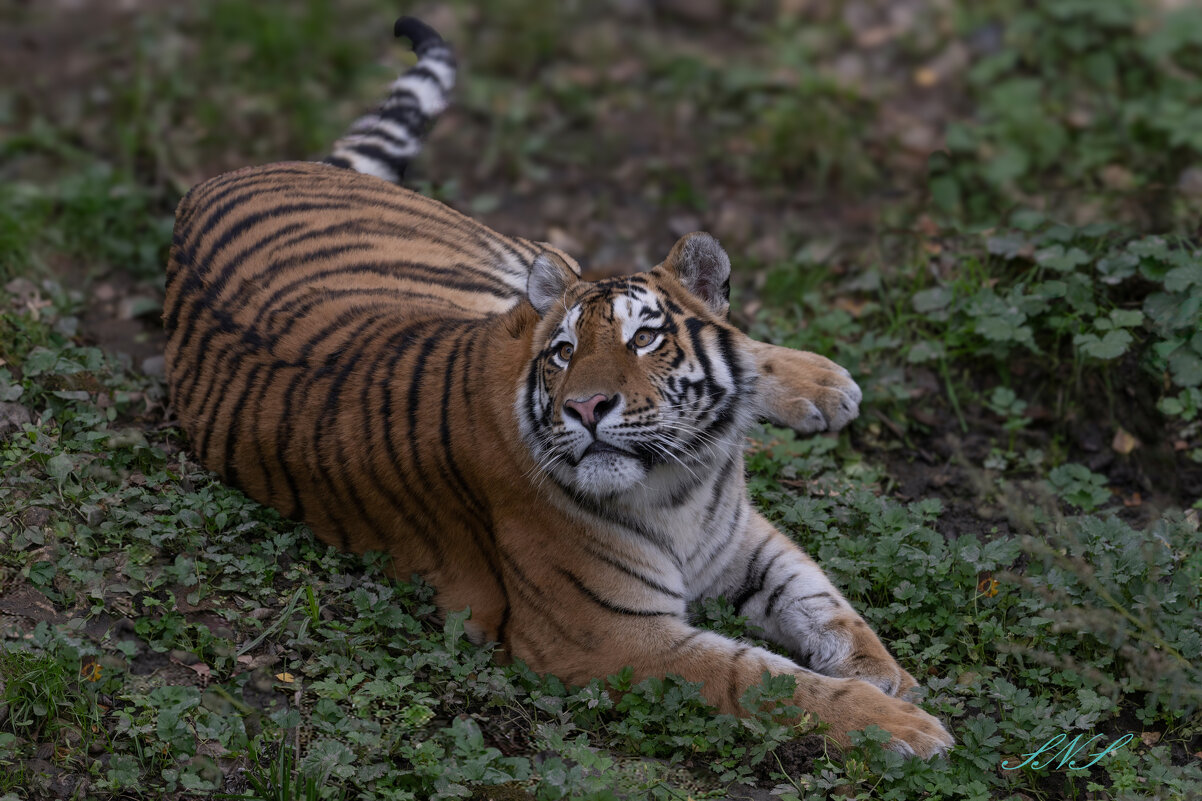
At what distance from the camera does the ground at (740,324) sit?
2.71 metres

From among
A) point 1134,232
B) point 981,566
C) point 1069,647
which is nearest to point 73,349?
point 981,566

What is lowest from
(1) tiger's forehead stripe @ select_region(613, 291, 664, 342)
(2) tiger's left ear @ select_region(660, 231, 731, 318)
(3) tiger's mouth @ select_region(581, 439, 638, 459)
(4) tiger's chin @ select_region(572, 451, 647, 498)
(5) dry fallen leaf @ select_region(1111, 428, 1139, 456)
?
(5) dry fallen leaf @ select_region(1111, 428, 1139, 456)

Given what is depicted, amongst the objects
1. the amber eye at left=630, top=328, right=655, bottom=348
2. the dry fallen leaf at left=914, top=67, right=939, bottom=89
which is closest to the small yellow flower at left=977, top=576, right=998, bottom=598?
the amber eye at left=630, top=328, right=655, bottom=348

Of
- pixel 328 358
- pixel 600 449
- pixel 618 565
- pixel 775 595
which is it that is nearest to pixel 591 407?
pixel 600 449

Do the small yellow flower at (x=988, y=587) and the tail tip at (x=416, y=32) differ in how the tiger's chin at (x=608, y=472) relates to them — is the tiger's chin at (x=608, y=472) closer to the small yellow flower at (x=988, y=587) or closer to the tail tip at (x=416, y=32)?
the small yellow flower at (x=988, y=587)

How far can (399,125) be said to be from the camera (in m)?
4.61

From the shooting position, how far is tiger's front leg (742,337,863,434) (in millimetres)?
3121

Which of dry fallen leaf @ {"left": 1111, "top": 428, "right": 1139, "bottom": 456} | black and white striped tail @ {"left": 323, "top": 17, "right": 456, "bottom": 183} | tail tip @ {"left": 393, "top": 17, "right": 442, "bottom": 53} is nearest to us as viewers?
dry fallen leaf @ {"left": 1111, "top": 428, "right": 1139, "bottom": 456}

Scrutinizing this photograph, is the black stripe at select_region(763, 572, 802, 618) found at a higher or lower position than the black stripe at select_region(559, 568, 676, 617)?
lower

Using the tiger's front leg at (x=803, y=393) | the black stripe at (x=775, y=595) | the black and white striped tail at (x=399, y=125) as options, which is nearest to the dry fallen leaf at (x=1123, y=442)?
the tiger's front leg at (x=803, y=393)

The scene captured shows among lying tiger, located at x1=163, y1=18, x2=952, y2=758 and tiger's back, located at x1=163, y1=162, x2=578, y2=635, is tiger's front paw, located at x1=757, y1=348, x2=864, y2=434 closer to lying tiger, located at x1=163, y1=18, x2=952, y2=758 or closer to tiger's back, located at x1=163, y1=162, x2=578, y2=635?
lying tiger, located at x1=163, y1=18, x2=952, y2=758

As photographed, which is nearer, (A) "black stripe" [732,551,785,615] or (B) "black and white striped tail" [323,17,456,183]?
(A) "black stripe" [732,551,785,615]

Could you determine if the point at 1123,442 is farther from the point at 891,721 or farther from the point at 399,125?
the point at 399,125

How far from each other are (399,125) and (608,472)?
228 centimetres
